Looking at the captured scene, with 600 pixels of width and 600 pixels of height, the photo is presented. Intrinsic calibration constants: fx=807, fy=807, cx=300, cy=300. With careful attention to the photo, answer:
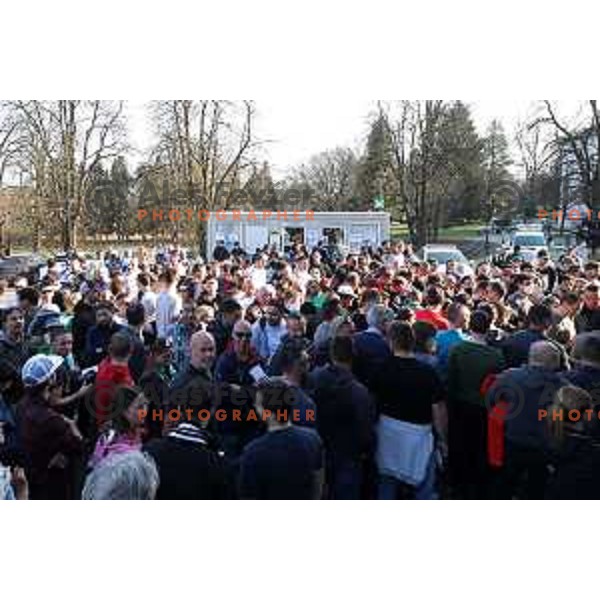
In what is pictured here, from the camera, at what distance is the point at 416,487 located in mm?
5613

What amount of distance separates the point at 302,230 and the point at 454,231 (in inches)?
1411

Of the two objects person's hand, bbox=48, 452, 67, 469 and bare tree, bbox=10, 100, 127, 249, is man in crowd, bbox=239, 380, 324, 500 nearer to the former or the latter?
person's hand, bbox=48, 452, 67, 469

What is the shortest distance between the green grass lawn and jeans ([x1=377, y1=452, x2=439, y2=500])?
48.3m

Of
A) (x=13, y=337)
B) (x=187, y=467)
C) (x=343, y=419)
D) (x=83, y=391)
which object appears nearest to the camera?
(x=187, y=467)

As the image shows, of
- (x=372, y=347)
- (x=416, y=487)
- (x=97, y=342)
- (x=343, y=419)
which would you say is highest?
(x=372, y=347)

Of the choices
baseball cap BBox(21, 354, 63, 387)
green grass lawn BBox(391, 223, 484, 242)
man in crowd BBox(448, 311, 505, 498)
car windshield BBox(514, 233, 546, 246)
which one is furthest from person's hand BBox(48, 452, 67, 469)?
green grass lawn BBox(391, 223, 484, 242)

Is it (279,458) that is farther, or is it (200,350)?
(200,350)

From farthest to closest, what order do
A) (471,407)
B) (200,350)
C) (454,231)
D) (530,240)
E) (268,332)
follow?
(454,231), (530,240), (268,332), (471,407), (200,350)

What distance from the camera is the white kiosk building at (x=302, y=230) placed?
24672mm

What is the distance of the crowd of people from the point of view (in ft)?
13.7

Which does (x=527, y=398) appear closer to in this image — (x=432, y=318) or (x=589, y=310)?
(x=432, y=318)

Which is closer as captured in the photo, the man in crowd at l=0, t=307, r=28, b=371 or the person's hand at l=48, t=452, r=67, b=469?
the person's hand at l=48, t=452, r=67, b=469

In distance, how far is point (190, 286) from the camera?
10047 millimetres

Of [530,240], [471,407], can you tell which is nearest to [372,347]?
[471,407]
